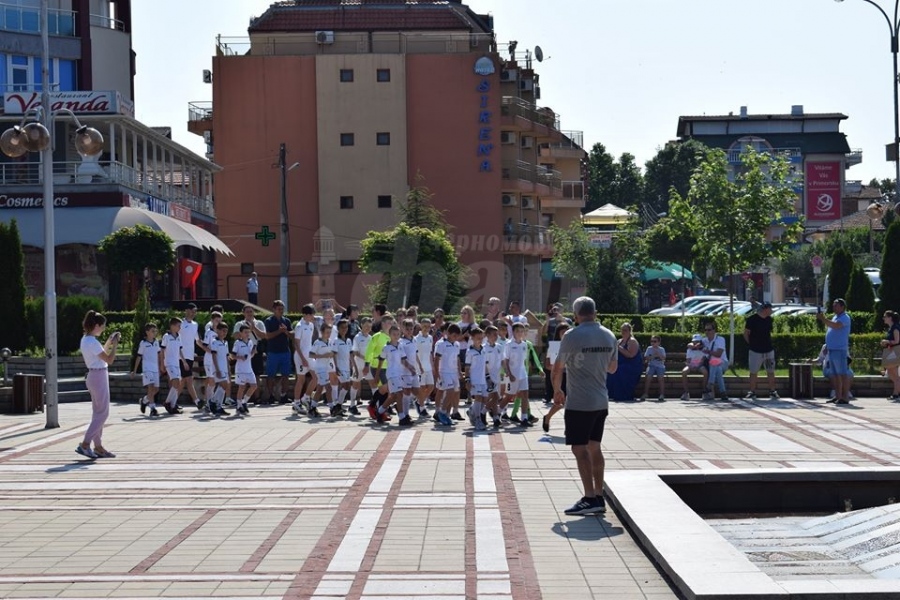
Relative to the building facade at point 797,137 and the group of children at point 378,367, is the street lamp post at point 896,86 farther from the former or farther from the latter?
the building facade at point 797,137

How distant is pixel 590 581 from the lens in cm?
810

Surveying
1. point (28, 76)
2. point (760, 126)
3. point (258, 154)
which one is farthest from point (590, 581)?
point (760, 126)

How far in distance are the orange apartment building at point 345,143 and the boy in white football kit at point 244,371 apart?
37.3m

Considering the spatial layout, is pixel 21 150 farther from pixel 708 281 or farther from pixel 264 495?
pixel 708 281

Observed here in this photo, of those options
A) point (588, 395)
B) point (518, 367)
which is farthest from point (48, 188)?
point (588, 395)

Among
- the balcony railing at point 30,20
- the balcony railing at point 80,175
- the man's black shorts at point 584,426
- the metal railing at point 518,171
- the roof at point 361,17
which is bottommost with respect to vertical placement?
the man's black shorts at point 584,426

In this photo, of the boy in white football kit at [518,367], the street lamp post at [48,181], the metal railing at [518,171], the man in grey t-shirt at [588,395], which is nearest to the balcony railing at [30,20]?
the metal railing at [518,171]

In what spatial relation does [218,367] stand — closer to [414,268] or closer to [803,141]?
[414,268]

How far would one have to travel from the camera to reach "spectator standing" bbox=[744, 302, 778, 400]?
22734 millimetres

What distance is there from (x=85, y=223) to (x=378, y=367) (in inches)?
919

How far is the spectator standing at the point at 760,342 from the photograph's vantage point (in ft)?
74.6

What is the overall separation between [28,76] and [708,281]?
29224 mm

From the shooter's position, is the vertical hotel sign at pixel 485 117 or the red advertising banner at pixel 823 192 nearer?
the vertical hotel sign at pixel 485 117

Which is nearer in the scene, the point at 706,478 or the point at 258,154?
the point at 706,478
